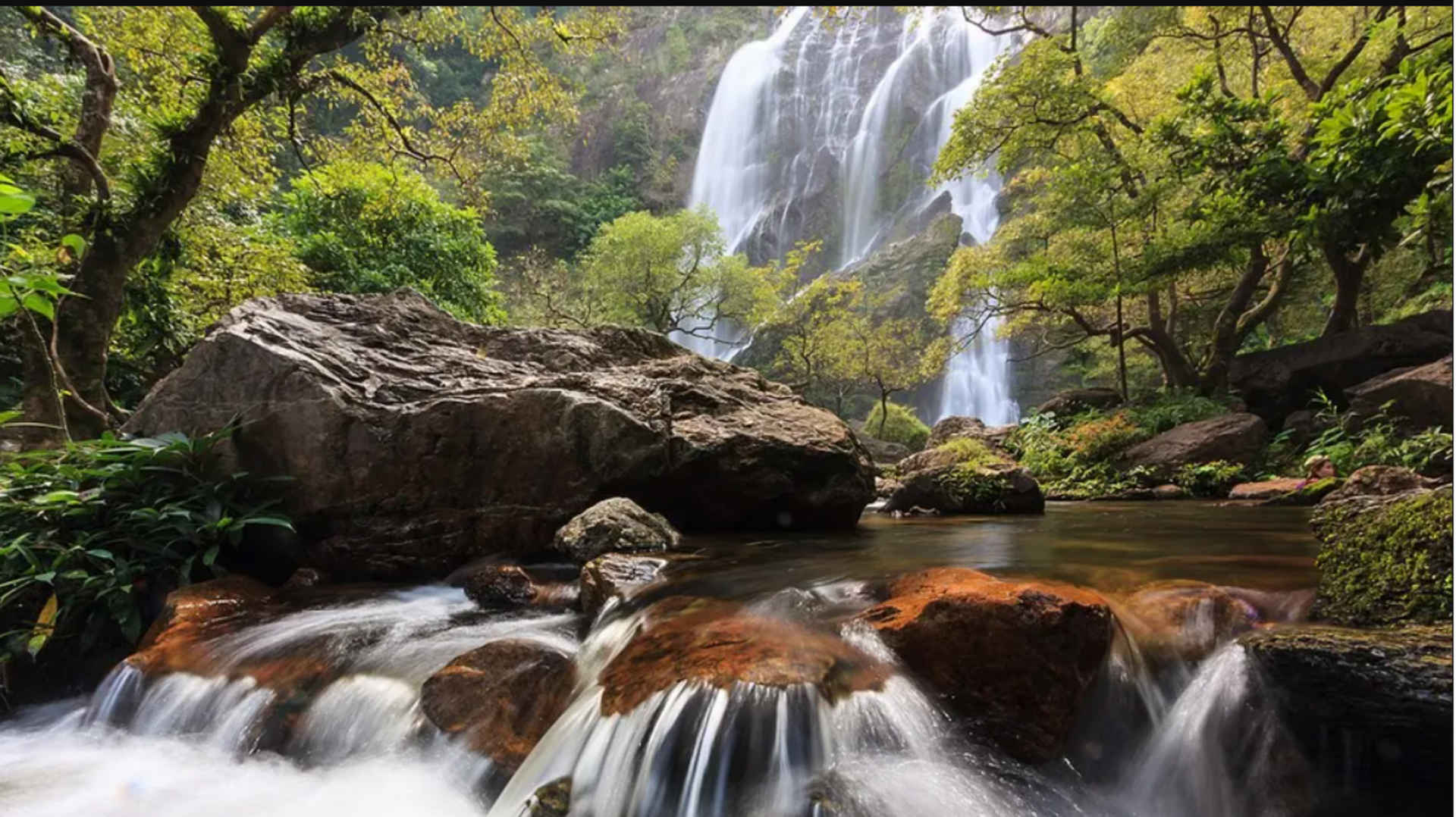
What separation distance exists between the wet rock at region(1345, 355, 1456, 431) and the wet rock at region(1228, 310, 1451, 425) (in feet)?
5.61

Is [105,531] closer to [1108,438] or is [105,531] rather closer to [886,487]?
[886,487]

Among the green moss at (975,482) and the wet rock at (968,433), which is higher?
the wet rock at (968,433)

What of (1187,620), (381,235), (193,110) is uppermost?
(381,235)

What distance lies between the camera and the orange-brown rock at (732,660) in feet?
7.97

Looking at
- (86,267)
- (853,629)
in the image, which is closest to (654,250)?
(86,267)

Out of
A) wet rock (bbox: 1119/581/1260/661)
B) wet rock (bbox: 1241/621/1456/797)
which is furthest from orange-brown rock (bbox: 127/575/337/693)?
wet rock (bbox: 1241/621/1456/797)

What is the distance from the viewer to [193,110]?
267 inches

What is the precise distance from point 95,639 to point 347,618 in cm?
158

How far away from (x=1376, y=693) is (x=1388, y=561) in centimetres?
76

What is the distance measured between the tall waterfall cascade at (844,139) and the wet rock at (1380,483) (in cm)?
2407

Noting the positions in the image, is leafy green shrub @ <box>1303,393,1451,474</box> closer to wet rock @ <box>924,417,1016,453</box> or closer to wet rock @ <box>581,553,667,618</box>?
wet rock @ <box>924,417,1016,453</box>

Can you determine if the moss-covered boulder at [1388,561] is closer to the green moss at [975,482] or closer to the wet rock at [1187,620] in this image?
the wet rock at [1187,620]

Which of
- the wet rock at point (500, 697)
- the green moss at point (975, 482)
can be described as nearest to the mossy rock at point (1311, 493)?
the green moss at point (975, 482)

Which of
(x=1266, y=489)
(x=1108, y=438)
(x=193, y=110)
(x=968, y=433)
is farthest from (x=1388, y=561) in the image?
(x=968, y=433)
